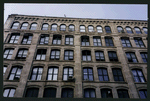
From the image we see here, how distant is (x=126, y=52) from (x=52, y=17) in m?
15.8

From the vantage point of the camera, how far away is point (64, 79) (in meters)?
15.8

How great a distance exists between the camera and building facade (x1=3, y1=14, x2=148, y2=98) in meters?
14.8

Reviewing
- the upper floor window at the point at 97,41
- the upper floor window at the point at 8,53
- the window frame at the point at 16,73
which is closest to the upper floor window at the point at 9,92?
the window frame at the point at 16,73

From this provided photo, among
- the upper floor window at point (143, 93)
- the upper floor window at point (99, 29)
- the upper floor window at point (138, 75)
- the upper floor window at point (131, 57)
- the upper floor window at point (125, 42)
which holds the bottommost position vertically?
the upper floor window at point (143, 93)

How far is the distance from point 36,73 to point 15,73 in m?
2.74

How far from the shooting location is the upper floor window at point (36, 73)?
15836 mm

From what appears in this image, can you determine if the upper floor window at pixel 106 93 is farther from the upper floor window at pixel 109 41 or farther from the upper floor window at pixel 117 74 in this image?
the upper floor window at pixel 109 41

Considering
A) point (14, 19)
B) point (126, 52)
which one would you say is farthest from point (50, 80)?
point (14, 19)

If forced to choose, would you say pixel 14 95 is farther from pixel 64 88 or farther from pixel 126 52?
pixel 126 52

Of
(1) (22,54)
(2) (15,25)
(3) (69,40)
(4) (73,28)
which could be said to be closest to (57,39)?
(3) (69,40)

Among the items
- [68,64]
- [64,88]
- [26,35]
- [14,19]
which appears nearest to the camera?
[64,88]

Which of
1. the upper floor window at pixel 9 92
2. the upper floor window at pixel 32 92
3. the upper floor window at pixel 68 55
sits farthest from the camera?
the upper floor window at pixel 68 55

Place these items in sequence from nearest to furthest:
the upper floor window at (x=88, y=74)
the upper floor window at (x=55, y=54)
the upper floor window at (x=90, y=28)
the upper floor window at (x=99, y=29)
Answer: the upper floor window at (x=88, y=74) < the upper floor window at (x=55, y=54) < the upper floor window at (x=99, y=29) < the upper floor window at (x=90, y=28)

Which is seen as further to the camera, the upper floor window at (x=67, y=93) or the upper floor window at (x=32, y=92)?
the upper floor window at (x=67, y=93)
